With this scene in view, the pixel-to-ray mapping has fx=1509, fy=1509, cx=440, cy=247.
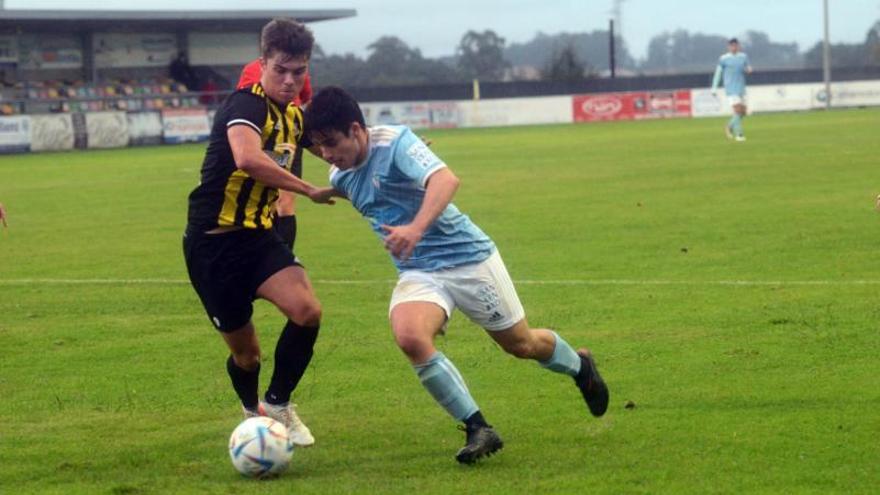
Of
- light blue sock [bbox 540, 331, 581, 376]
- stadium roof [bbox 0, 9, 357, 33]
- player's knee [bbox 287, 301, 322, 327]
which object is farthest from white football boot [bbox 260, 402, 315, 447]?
stadium roof [bbox 0, 9, 357, 33]

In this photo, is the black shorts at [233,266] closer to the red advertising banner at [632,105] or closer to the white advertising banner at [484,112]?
the white advertising banner at [484,112]

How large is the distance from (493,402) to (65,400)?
2350 millimetres

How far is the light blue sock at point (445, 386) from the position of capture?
6.41 m

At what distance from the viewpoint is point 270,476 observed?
251 inches

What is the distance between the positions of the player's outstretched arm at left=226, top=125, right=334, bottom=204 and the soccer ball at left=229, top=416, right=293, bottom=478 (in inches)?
41.4

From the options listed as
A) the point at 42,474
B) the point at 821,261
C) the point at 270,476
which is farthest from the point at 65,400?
the point at 821,261

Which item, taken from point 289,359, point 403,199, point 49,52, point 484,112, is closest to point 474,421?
point 403,199

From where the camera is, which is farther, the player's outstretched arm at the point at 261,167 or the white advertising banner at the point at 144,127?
the white advertising banner at the point at 144,127

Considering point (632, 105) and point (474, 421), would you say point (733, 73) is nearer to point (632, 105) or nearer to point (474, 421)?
point (632, 105)

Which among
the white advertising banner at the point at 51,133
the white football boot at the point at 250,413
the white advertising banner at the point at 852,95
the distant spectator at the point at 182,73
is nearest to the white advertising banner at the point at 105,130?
the white advertising banner at the point at 51,133

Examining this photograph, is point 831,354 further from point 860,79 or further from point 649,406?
point 860,79

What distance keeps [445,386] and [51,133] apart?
41.7 meters

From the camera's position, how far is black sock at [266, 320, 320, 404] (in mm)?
7066

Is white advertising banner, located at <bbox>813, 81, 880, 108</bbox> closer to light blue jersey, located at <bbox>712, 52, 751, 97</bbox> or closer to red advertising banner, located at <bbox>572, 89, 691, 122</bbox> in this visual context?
red advertising banner, located at <bbox>572, 89, 691, 122</bbox>
